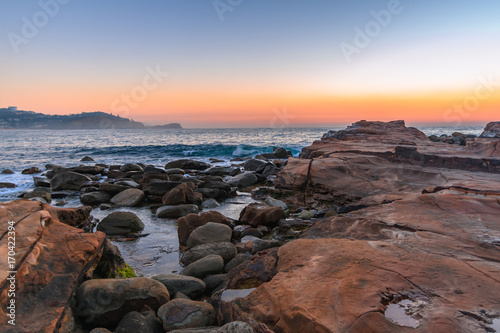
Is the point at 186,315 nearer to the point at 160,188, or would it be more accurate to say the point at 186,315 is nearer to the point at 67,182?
the point at 160,188

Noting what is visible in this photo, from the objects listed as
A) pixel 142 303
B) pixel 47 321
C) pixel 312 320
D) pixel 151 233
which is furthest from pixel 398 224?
pixel 151 233

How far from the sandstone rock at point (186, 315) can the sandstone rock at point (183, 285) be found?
0.75 meters

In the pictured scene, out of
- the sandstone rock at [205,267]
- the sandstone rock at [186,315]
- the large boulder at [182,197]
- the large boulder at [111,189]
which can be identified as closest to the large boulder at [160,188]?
the large boulder at [182,197]

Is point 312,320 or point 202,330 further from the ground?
point 312,320

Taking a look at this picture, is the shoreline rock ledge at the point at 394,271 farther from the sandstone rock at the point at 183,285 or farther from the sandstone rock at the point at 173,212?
the sandstone rock at the point at 173,212

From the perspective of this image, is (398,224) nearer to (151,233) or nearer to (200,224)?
(200,224)

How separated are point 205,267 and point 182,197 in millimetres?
4714

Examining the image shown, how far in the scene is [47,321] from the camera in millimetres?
2254

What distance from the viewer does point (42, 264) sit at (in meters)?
2.69

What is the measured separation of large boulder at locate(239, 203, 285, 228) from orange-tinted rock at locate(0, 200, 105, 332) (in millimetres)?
3712

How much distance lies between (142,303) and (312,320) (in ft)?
6.08

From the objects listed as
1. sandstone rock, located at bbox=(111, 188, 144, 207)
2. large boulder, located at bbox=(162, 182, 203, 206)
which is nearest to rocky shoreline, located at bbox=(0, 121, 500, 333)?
large boulder, located at bbox=(162, 182, 203, 206)

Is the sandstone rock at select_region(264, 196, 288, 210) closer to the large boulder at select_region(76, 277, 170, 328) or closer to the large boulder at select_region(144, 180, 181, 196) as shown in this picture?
the large boulder at select_region(144, 180, 181, 196)

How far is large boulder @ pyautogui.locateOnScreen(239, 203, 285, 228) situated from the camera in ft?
21.8
